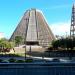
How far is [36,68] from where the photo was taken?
28.2ft

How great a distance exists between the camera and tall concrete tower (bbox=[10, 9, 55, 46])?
495 feet

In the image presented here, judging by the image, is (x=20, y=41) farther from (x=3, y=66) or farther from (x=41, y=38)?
(x=3, y=66)

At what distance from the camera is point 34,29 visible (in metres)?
156

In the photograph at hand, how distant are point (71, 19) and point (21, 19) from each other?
31353 mm

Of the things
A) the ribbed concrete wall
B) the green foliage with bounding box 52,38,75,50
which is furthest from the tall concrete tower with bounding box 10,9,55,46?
the ribbed concrete wall

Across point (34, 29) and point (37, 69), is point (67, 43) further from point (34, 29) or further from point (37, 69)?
point (37, 69)

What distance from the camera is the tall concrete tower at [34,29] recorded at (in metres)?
151

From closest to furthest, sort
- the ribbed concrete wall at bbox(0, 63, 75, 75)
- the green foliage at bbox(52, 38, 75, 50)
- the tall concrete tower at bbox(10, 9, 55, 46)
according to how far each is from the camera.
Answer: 1. the ribbed concrete wall at bbox(0, 63, 75, 75)
2. the green foliage at bbox(52, 38, 75, 50)
3. the tall concrete tower at bbox(10, 9, 55, 46)

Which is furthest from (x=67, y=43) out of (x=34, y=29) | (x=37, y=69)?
(x=37, y=69)

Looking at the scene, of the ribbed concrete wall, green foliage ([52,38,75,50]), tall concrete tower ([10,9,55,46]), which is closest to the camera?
the ribbed concrete wall

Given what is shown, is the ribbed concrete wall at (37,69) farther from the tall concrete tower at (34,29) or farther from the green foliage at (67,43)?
the tall concrete tower at (34,29)

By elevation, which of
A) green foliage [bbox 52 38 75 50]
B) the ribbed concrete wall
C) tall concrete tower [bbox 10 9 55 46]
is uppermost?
tall concrete tower [bbox 10 9 55 46]

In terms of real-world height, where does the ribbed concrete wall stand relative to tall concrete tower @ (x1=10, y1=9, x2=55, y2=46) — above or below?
below

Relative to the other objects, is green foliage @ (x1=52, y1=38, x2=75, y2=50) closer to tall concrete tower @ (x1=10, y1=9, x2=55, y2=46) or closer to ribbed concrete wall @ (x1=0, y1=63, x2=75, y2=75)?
tall concrete tower @ (x1=10, y1=9, x2=55, y2=46)
